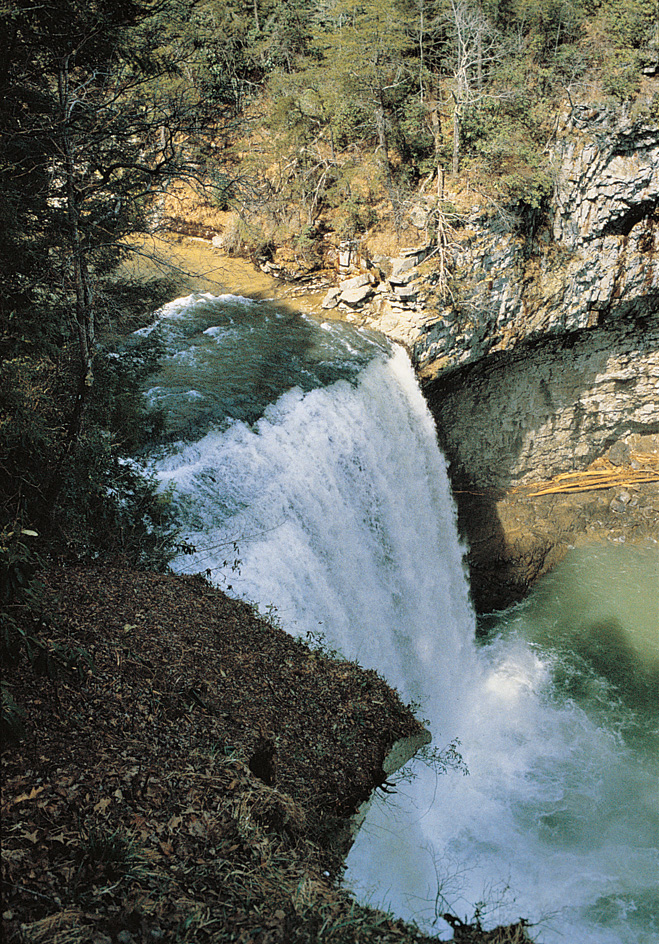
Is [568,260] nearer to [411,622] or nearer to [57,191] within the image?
[411,622]

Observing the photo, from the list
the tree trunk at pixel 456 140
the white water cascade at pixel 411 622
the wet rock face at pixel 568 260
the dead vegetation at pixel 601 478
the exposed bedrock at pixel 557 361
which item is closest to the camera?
A: the white water cascade at pixel 411 622

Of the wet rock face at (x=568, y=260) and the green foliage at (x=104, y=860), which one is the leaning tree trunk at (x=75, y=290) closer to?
the green foliage at (x=104, y=860)

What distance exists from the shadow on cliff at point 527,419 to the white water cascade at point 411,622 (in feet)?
6.52

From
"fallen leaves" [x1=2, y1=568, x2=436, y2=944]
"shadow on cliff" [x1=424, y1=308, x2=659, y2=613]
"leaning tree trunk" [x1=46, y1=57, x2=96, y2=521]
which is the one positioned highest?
"leaning tree trunk" [x1=46, y1=57, x2=96, y2=521]

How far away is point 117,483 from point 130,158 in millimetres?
3993

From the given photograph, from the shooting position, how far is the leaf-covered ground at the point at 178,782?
2840mm

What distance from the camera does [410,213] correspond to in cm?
1446

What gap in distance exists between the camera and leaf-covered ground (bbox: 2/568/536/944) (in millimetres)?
2840

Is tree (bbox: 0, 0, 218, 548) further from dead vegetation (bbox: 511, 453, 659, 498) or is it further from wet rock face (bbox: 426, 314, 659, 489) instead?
dead vegetation (bbox: 511, 453, 659, 498)

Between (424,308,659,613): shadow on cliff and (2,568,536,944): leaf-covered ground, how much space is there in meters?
9.75

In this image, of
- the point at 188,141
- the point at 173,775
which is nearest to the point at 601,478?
the point at 188,141

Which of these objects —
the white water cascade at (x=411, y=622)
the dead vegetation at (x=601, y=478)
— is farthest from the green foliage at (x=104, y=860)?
the dead vegetation at (x=601, y=478)

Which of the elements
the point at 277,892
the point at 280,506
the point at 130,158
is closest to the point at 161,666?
the point at 277,892

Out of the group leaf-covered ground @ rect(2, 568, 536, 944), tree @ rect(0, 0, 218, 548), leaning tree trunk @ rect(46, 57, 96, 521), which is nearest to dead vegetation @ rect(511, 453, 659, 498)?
leaf-covered ground @ rect(2, 568, 536, 944)
